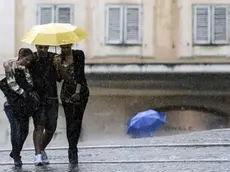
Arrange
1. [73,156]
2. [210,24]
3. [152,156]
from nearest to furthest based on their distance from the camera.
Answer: [73,156] < [152,156] < [210,24]

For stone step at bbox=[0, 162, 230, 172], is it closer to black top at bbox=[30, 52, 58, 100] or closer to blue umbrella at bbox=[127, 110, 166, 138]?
black top at bbox=[30, 52, 58, 100]

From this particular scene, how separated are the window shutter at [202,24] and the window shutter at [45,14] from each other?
4.44 m

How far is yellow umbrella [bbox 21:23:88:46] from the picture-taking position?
916 centimetres

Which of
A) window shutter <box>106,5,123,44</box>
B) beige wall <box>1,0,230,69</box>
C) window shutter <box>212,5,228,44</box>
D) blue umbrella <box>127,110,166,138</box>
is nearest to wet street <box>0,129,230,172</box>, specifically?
blue umbrella <box>127,110,166,138</box>

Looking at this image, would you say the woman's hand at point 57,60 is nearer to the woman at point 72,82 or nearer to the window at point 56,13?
the woman at point 72,82

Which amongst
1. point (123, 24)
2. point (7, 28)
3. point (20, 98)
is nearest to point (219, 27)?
point (123, 24)

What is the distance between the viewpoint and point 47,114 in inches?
369

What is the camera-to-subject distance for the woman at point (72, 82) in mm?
9062

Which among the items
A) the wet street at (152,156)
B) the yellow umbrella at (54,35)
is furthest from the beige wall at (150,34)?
the yellow umbrella at (54,35)

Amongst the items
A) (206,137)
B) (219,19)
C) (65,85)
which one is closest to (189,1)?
(219,19)

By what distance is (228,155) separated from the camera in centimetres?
1045

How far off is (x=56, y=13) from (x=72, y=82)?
14794 millimetres

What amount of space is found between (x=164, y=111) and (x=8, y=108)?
1489 cm

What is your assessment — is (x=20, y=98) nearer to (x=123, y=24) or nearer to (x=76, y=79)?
(x=76, y=79)
